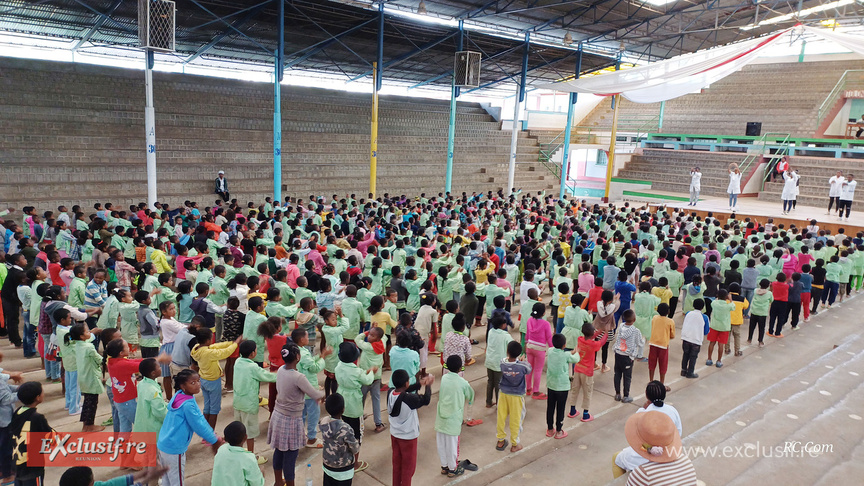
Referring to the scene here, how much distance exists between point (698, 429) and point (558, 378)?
184cm

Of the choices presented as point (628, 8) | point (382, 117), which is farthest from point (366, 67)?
point (628, 8)

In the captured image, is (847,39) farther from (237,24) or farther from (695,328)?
(237,24)

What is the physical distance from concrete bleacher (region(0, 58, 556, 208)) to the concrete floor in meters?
8.35

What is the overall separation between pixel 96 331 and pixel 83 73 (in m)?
12.8

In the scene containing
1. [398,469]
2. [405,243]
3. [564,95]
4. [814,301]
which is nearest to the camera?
[398,469]

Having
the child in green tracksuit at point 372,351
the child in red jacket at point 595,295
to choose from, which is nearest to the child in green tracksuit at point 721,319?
the child in red jacket at point 595,295

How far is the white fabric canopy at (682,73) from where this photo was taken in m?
13.1

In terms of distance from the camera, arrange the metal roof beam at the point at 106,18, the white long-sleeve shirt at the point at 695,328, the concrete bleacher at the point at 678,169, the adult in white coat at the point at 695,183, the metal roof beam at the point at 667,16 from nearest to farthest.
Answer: the white long-sleeve shirt at the point at 695,328 < the metal roof beam at the point at 106,18 < the metal roof beam at the point at 667,16 < the adult in white coat at the point at 695,183 < the concrete bleacher at the point at 678,169

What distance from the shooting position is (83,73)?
15.4m

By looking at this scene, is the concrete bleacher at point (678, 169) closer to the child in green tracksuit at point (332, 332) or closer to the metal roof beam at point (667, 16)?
the metal roof beam at point (667, 16)

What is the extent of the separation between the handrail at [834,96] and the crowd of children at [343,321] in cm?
1736

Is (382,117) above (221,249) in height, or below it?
above

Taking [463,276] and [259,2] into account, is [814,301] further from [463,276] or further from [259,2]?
[259,2]

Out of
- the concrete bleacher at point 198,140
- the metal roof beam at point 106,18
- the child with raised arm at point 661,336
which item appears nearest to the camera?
the child with raised arm at point 661,336
